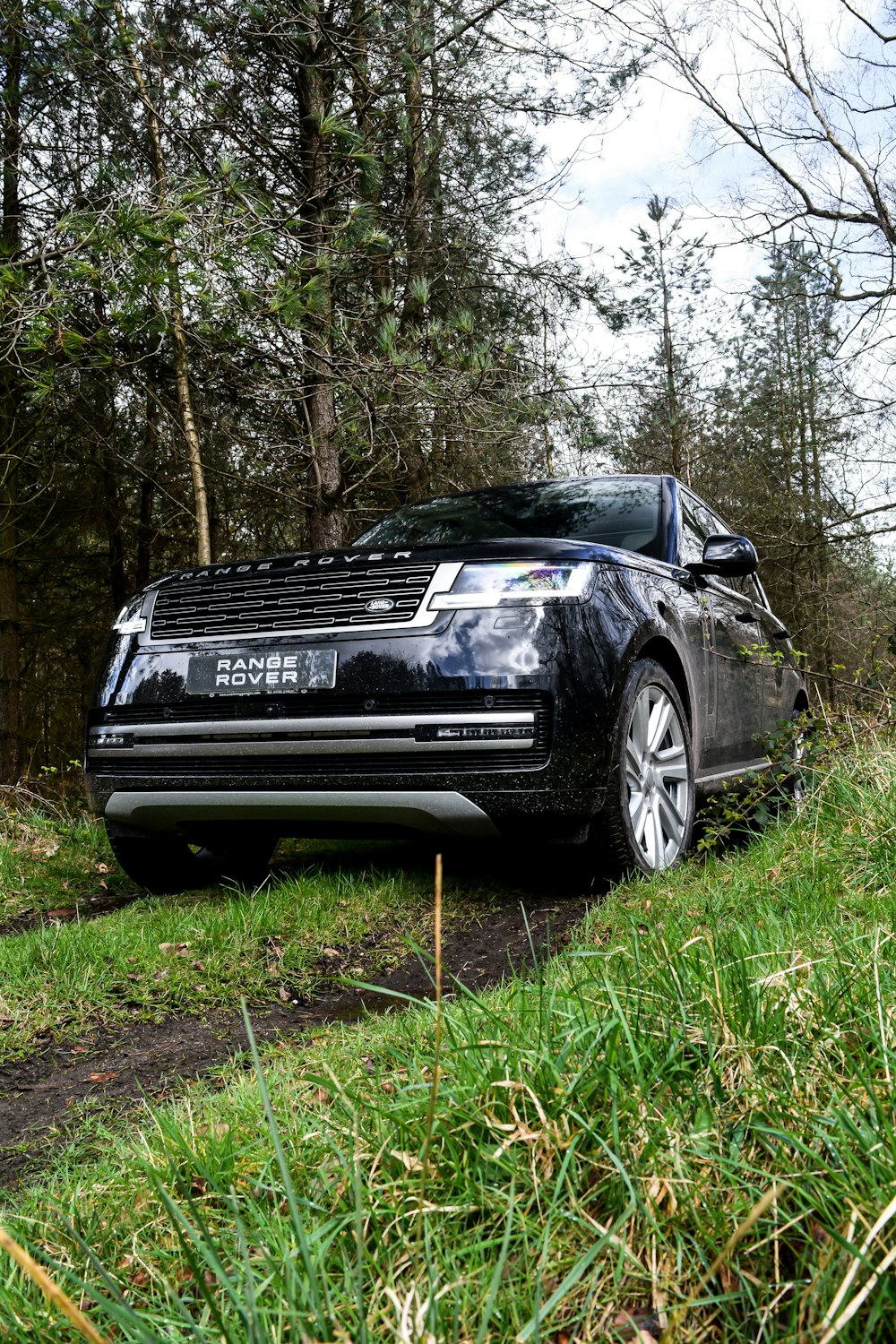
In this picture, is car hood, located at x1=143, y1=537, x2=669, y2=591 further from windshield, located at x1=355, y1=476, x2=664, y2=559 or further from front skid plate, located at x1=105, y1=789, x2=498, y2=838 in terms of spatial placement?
front skid plate, located at x1=105, y1=789, x2=498, y2=838

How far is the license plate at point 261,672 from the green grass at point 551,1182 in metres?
1.69

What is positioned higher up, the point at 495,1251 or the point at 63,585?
the point at 63,585

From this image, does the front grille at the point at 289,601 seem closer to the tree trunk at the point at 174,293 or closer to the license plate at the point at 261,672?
the license plate at the point at 261,672

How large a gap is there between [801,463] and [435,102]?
1120 cm

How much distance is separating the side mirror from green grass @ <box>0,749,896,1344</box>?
2739 millimetres

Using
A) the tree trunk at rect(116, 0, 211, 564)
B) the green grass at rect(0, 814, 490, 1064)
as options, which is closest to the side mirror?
the green grass at rect(0, 814, 490, 1064)

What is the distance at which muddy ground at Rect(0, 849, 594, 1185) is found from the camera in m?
2.10

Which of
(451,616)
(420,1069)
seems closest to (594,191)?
(451,616)

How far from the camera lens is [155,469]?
11133 mm

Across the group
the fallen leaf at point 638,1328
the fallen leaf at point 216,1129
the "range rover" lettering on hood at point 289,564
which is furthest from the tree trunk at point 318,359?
the fallen leaf at point 638,1328

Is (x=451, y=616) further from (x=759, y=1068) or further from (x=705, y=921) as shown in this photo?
(x=759, y=1068)

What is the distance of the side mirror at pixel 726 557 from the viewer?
438cm

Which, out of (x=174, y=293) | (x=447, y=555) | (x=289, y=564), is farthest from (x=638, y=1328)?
(x=174, y=293)

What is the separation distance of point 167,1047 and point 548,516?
2769 millimetres
